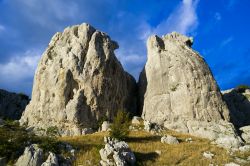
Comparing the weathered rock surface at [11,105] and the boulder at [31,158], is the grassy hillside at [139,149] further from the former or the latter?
the weathered rock surface at [11,105]

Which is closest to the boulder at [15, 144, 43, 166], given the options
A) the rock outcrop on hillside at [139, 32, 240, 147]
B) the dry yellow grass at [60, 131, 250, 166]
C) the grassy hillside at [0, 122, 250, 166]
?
the grassy hillside at [0, 122, 250, 166]

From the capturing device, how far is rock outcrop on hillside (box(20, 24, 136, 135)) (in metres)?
45.2

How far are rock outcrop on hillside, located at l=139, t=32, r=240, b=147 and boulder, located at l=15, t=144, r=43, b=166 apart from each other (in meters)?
21.8

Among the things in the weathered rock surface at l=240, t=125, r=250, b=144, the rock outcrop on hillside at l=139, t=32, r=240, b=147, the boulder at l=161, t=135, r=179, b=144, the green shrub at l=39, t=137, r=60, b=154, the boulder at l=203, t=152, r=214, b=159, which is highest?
the rock outcrop on hillside at l=139, t=32, r=240, b=147

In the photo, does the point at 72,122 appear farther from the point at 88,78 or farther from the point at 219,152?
the point at 219,152

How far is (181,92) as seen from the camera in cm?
4847

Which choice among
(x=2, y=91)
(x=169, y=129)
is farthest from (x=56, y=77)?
(x=2, y=91)

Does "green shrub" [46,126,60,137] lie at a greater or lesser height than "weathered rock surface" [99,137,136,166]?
greater

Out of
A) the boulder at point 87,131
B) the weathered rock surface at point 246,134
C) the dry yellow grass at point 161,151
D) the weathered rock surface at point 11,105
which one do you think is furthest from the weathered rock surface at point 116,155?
the weathered rock surface at point 11,105

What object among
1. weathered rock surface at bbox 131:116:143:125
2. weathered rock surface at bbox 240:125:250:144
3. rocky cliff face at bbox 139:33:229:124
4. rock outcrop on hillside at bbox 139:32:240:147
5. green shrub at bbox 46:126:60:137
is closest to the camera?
green shrub at bbox 46:126:60:137

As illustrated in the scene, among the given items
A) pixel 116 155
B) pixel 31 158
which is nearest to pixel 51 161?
pixel 31 158

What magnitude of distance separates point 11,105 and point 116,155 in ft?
167

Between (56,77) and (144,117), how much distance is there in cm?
1230

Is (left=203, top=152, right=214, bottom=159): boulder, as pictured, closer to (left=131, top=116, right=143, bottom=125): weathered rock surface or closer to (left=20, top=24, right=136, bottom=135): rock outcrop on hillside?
(left=131, top=116, right=143, bottom=125): weathered rock surface
